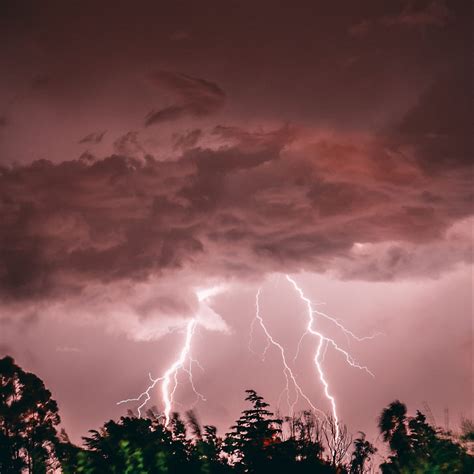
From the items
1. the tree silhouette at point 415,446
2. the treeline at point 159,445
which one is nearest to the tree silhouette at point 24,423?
the treeline at point 159,445

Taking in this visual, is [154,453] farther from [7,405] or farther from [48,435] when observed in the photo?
[7,405]

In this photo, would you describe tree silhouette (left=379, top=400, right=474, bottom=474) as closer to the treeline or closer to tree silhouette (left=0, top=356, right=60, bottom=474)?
the treeline

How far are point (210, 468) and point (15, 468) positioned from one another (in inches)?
487

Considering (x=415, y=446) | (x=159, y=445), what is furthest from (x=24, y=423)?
(x=415, y=446)

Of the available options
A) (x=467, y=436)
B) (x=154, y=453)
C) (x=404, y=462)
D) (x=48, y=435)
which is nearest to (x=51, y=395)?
(x=48, y=435)

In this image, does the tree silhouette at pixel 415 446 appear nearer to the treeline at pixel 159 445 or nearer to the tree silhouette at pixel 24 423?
the treeline at pixel 159 445

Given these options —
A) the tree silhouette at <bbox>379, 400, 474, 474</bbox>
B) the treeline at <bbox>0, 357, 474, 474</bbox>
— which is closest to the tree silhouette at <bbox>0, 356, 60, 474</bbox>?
the treeline at <bbox>0, 357, 474, 474</bbox>

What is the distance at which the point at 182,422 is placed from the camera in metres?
42.8

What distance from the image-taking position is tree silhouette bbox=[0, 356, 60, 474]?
35.5 metres

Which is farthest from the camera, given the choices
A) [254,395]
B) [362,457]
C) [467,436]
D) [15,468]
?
[362,457]

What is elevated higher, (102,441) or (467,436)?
(102,441)

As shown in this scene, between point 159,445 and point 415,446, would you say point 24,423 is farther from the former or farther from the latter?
point 415,446

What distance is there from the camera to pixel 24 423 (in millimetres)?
36562

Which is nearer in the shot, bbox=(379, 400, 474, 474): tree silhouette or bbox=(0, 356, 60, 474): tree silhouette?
bbox=(379, 400, 474, 474): tree silhouette
